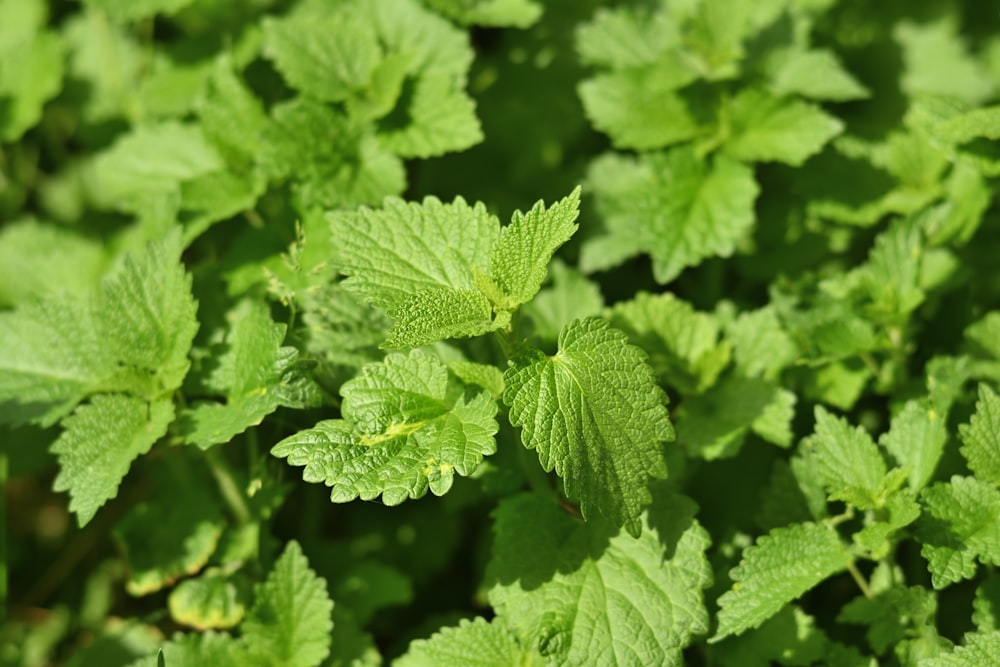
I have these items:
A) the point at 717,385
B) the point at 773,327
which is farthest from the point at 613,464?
the point at 773,327

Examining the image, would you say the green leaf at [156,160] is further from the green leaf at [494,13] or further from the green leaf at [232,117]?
the green leaf at [494,13]

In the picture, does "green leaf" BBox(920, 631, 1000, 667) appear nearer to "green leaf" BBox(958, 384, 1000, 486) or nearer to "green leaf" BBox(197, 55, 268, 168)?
"green leaf" BBox(958, 384, 1000, 486)

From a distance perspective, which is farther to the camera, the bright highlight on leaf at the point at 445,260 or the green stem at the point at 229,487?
the green stem at the point at 229,487

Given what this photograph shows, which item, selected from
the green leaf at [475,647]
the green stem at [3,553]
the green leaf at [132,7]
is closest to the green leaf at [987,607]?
the green leaf at [475,647]

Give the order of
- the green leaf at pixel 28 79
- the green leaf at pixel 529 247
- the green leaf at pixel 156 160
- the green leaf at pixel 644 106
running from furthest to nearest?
1. the green leaf at pixel 28 79
2. the green leaf at pixel 156 160
3. the green leaf at pixel 644 106
4. the green leaf at pixel 529 247

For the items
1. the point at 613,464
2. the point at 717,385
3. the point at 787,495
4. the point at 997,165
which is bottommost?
the point at 787,495

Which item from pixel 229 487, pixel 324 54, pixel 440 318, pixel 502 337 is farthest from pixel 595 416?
pixel 324 54

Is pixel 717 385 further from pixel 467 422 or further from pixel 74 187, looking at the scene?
pixel 74 187

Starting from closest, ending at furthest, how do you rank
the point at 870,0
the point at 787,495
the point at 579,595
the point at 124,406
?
the point at 579,595, the point at 124,406, the point at 787,495, the point at 870,0
